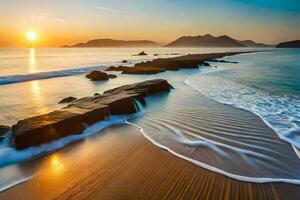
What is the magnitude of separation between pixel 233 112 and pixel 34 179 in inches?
247

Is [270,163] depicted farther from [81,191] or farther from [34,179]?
[34,179]

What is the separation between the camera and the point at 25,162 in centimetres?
479

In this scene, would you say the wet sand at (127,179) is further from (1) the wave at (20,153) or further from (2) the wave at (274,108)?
(2) the wave at (274,108)

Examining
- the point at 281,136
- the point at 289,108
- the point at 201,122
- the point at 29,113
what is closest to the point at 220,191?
the point at 281,136

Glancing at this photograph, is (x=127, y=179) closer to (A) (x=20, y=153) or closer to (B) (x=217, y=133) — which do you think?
(A) (x=20, y=153)

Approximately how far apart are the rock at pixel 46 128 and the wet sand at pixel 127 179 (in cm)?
54

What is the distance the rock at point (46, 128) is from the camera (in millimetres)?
5238

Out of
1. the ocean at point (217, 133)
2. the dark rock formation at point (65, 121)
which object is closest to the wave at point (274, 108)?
the ocean at point (217, 133)

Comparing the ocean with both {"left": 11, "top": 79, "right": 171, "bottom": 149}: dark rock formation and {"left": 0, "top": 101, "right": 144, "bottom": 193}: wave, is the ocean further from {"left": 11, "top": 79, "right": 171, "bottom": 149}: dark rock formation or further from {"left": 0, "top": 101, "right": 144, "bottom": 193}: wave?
{"left": 11, "top": 79, "right": 171, "bottom": 149}: dark rock formation

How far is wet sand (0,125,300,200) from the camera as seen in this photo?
12.1 feet

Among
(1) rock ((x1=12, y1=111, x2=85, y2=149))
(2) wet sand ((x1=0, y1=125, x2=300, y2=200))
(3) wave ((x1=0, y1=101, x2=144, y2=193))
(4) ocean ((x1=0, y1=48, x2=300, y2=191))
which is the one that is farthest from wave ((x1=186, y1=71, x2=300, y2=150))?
(1) rock ((x1=12, y1=111, x2=85, y2=149))

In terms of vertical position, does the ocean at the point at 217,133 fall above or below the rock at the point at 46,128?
below

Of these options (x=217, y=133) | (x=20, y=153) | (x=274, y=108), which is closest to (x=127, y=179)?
(x=20, y=153)

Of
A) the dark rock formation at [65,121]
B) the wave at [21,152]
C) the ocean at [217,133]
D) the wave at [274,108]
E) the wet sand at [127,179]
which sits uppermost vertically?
the dark rock formation at [65,121]
